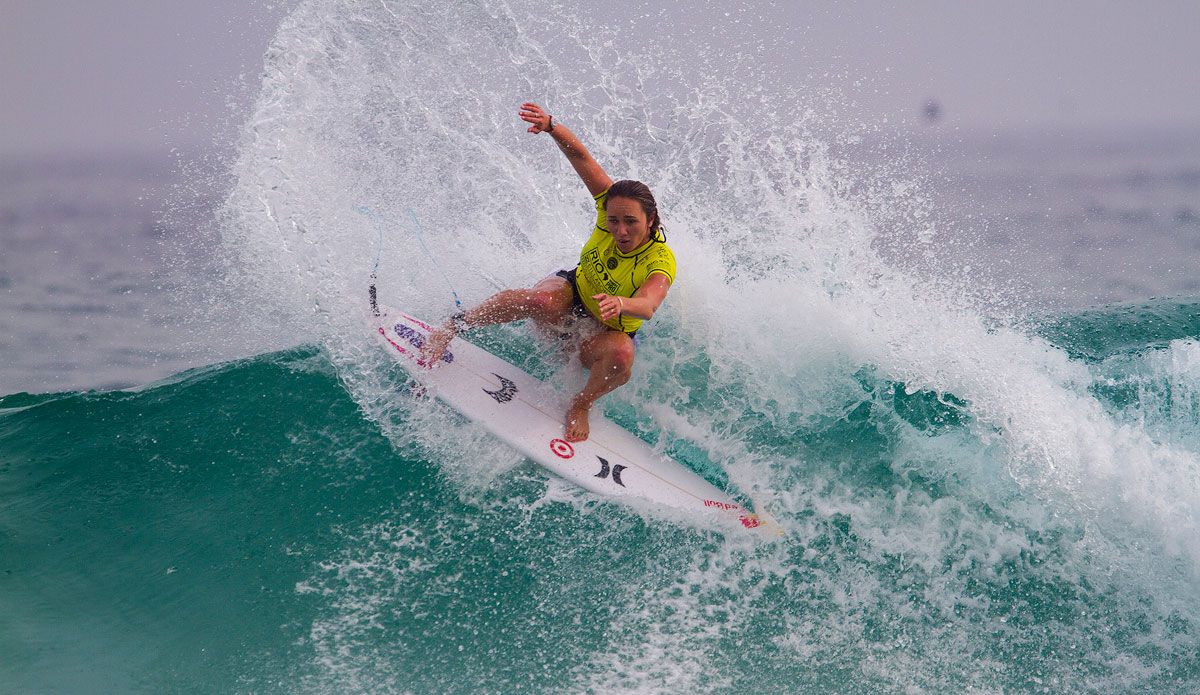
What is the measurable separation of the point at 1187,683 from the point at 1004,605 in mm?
842

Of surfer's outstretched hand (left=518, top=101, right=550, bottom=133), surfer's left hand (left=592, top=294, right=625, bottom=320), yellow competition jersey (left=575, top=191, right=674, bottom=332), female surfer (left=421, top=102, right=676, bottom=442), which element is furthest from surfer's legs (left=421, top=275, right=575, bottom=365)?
surfer's left hand (left=592, top=294, right=625, bottom=320)

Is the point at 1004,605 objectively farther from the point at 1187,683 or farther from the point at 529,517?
the point at 529,517

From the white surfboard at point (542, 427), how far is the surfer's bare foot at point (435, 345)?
2.4 inches

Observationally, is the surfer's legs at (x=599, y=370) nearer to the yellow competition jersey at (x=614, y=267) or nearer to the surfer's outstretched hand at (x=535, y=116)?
the yellow competition jersey at (x=614, y=267)

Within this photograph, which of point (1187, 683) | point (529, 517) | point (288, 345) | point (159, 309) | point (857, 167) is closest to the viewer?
point (1187, 683)

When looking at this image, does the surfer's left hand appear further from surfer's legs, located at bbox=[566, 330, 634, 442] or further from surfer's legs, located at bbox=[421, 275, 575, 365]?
surfer's legs, located at bbox=[421, 275, 575, 365]

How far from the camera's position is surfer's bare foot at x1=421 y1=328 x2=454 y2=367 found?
481 cm

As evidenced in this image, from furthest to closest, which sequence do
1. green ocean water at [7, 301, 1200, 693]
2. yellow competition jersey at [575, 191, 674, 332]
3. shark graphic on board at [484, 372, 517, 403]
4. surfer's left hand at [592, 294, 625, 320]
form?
shark graphic on board at [484, 372, 517, 403] → yellow competition jersey at [575, 191, 674, 332] → green ocean water at [7, 301, 1200, 693] → surfer's left hand at [592, 294, 625, 320]

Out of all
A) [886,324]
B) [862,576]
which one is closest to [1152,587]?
[862,576]

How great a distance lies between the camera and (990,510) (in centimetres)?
429

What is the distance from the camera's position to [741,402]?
4852 mm

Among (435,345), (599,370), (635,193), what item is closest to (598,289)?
(599,370)

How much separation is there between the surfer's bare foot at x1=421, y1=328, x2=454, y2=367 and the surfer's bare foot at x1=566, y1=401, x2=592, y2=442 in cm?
90

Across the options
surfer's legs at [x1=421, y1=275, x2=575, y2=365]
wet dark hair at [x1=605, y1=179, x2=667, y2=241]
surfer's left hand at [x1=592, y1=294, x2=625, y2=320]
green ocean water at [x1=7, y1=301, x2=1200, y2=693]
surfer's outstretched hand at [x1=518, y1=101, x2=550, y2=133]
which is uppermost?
surfer's outstretched hand at [x1=518, y1=101, x2=550, y2=133]
